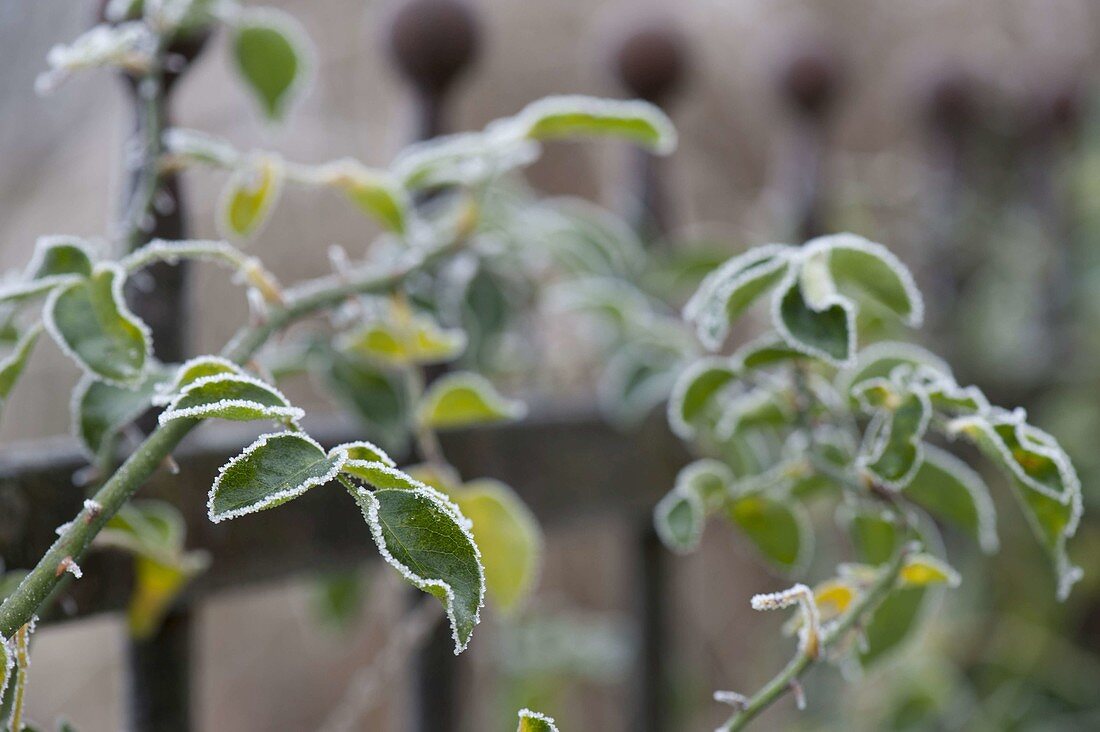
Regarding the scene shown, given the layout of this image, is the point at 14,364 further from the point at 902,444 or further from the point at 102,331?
the point at 902,444

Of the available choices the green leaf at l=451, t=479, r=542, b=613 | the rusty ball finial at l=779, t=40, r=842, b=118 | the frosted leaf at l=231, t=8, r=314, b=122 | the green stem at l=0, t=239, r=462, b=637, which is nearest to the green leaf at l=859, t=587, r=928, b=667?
the green leaf at l=451, t=479, r=542, b=613

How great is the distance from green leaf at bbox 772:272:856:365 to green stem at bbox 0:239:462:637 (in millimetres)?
176

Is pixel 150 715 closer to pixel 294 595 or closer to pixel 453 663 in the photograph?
pixel 453 663

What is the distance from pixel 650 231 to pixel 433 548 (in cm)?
58

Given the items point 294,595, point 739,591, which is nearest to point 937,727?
point 739,591

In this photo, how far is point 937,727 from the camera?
845mm

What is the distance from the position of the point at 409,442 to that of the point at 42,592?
0.28 meters

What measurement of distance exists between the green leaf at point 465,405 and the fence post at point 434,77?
130 millimetres

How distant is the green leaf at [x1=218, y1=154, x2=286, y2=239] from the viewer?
475 mm

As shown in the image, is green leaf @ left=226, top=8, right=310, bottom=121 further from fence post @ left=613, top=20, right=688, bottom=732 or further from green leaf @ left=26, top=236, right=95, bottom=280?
fence post @ left=613, top=20, right=688, bottom=732

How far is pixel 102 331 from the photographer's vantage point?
1.16ft

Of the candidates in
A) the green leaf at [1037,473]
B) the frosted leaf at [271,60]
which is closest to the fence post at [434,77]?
the frosted leaf at [271,60]

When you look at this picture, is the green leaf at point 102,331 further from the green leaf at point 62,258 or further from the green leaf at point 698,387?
the green leaf at point 698,387

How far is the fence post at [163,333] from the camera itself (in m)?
0.46
